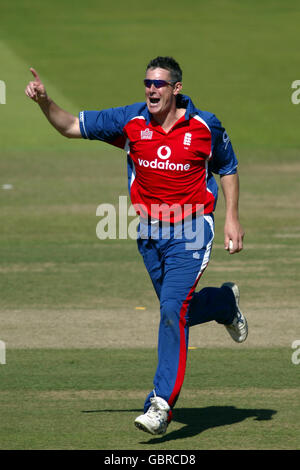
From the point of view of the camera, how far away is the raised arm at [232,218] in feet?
24.8

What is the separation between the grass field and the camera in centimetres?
759

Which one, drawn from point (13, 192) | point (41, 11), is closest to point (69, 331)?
point (13, 192)

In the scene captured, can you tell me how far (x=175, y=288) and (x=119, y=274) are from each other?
5602 mm

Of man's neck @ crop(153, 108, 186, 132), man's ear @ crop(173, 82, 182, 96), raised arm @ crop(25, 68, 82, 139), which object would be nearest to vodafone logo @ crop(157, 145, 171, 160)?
man's neck @ crop(153, 108, 186, 132)

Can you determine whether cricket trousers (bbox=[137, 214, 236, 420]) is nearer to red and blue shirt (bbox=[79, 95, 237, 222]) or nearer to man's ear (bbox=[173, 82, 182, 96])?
red and blue shirt (bbox=[79, 95, 237, 222])

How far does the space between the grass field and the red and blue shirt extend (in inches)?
56.0

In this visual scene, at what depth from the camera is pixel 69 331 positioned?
10.2 m

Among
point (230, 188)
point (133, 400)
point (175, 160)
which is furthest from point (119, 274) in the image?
point (175, 160)

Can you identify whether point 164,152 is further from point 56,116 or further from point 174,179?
point 56,116

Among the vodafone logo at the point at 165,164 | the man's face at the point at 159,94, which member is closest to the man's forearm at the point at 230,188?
the vodafone logo at the point at 165,164

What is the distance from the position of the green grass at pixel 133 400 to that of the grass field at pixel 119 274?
0.02 meters

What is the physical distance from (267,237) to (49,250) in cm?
294

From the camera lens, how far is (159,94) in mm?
7484

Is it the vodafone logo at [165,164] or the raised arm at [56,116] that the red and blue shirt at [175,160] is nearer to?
the vodafone logo at [165,164]
